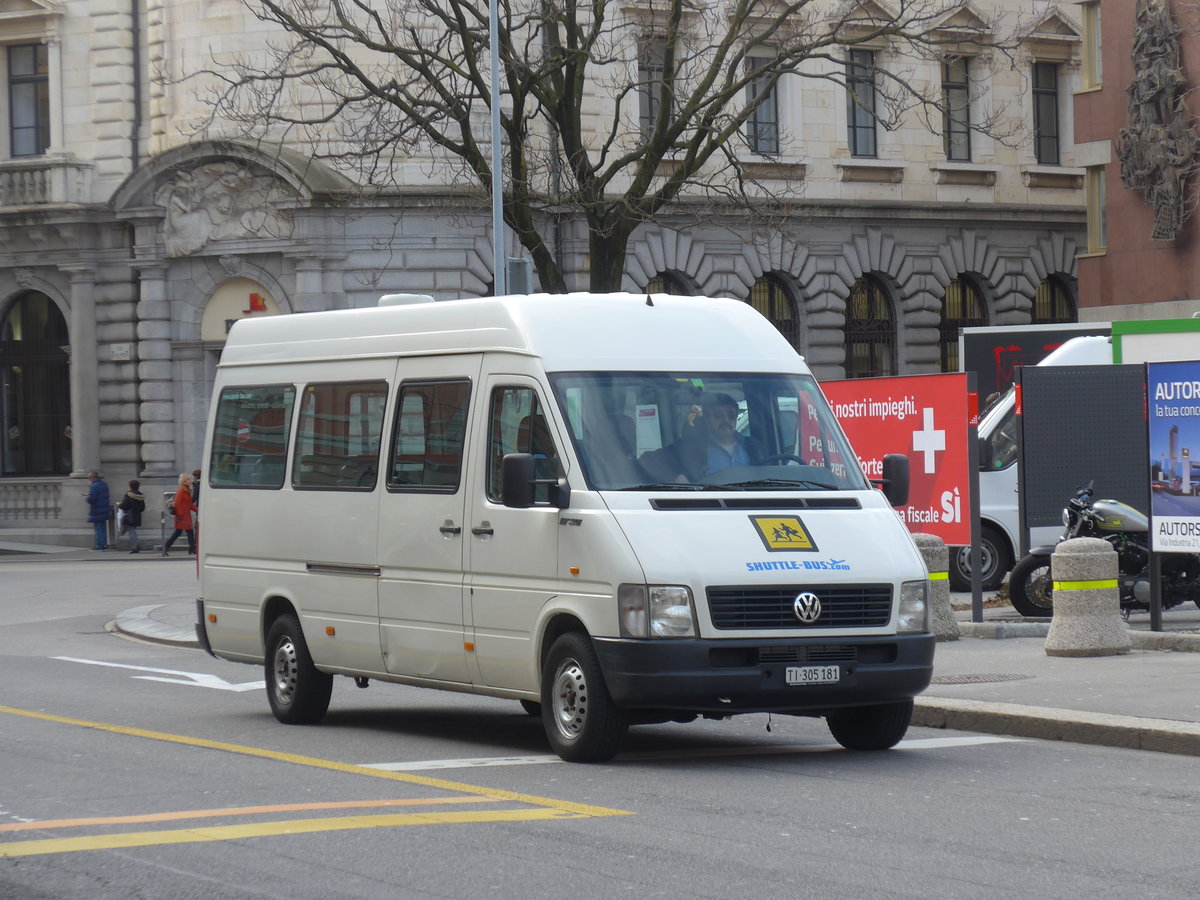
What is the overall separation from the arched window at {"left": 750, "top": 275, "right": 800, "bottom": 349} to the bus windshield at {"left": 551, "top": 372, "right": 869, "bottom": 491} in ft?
98.3

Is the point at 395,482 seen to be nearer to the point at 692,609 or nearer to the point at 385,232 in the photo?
the point at 692,609

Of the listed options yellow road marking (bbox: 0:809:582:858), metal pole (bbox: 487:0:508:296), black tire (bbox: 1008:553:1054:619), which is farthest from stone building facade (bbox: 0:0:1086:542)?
yellow road marking (bbox: 0:809:582:858)

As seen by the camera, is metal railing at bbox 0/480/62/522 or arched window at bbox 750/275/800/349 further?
arched window at bbox 750/275/800/349

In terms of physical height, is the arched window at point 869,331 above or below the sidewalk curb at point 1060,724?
above

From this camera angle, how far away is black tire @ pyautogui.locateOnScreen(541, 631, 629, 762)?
1009 centimetres

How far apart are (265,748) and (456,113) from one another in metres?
14.3

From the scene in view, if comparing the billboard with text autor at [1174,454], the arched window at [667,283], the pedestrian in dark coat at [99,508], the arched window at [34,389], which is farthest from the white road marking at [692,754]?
the arched window at [34,389]

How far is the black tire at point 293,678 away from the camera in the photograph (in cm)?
1264

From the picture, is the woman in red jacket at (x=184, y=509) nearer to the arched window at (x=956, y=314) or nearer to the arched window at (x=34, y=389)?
the arched window at (x=34, y=389)

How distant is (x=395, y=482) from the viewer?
1182 centimetres

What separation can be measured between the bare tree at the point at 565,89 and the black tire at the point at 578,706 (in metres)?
13.2

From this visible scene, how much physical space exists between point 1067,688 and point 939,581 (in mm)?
3312

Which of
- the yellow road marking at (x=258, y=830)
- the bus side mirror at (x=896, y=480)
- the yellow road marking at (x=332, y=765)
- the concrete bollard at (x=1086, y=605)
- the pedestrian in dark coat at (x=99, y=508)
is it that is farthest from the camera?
the pedestrian in dark coat at (x=99, y=508)

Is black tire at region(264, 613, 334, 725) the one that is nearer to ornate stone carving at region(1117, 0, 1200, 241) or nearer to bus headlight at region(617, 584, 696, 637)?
bus headlight at region(617, 584, 696, 637)
